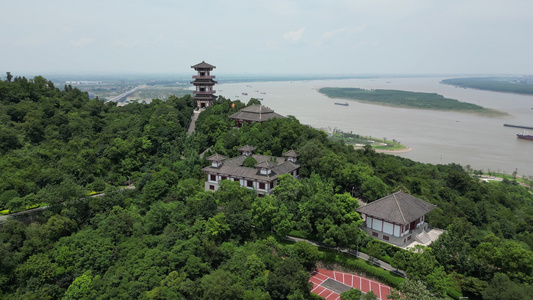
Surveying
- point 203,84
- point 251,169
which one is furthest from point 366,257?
point 203,84

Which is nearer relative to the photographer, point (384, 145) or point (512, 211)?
point (512, 211)

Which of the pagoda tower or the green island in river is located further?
the green island in river

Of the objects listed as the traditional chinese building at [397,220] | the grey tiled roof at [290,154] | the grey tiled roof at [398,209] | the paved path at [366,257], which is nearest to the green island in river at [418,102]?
the grey tiled roof at [290,154]

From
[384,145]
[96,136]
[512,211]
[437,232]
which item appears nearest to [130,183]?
[96,136]

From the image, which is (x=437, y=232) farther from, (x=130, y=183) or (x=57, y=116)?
(x=57, y=116)

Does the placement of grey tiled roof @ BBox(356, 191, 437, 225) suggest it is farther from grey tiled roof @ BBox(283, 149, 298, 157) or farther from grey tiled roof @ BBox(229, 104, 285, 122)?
grey tiled roof @ BBox(229, 104, 285, 122)

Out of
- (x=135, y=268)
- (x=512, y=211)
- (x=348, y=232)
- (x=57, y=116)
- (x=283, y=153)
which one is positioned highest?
(x=57, y=116)

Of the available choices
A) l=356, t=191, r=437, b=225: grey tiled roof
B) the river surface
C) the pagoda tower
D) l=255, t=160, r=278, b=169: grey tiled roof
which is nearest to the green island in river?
the river surface

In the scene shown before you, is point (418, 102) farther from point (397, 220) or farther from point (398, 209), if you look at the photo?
point (397, 220)

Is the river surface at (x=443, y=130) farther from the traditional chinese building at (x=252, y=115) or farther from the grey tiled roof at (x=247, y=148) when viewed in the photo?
the grey tiled roof at (x=247, y=148)
